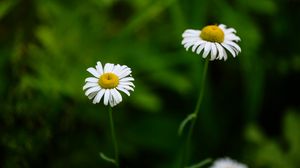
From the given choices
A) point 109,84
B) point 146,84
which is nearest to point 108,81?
point 109,84

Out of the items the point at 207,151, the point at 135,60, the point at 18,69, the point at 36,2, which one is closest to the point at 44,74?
the point at 18,69

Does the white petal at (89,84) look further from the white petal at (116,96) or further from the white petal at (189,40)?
the white petal at (189,40)

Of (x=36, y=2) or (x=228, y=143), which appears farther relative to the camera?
(x=228, y=143)

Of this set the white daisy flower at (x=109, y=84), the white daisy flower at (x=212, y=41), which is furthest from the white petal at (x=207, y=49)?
the white daisy flower at (x=109, y=84)

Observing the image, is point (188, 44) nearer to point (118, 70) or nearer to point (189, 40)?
point (189, 40)

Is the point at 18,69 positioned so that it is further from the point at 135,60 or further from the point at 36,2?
the point at 135,60

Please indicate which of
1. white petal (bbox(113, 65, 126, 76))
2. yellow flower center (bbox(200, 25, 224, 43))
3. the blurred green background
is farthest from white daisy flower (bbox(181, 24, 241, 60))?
the blurred green background

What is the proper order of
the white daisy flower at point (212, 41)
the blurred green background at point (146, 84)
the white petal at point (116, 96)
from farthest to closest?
1. the blurred green background at point (146, 84)
2. the white daisy flower at point (212, 41)
3. the white petal at point (116, 96)
